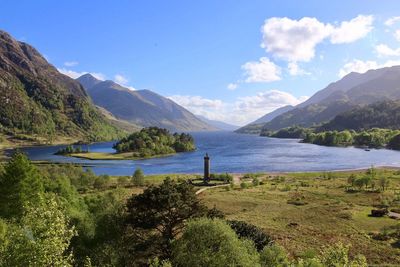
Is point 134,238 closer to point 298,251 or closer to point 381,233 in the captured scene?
point 298,251

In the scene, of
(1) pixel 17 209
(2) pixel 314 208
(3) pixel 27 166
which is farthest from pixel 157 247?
(2) pixel 314 208

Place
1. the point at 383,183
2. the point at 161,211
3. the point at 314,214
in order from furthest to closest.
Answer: the point at 383,183 < the point at 314,214 < the point at 161,211

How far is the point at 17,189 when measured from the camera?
55.2 m

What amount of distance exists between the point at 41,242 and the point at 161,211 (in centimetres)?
1981

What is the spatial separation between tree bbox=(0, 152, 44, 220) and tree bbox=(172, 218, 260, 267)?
30.4 meters

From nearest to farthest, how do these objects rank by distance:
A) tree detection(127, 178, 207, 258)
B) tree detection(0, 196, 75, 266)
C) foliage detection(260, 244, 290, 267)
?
1. tree detection(0, 196, 75, 266)
2. foliage detection(260, 244, 290, 267)
3. tree detection(127, 178, 207, 258)

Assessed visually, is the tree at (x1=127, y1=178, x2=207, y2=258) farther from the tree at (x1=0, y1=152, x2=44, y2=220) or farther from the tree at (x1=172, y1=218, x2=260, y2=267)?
the tree at (x1=0, y1=152, x2=44, y2=220)

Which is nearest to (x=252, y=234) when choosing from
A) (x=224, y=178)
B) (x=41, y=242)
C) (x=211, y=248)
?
(x=211, y=248)

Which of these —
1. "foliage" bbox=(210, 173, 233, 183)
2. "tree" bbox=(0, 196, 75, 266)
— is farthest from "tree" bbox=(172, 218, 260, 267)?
"foliage" bbox=(210, 173, 233, 183)

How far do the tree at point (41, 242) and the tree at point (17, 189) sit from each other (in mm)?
31914

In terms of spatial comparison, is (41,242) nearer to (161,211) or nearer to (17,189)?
(161,211)

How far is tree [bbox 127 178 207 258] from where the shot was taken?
39125 millimetres

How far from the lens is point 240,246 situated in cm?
3047

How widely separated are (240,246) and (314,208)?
4884cm
